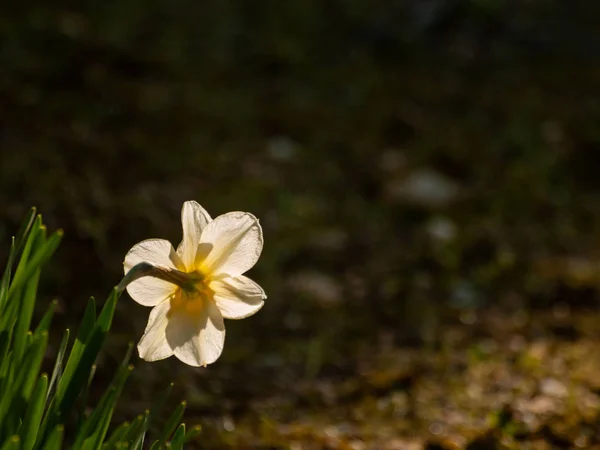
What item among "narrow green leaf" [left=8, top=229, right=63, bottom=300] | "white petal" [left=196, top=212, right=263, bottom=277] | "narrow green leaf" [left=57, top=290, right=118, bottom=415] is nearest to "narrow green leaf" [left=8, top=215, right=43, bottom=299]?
"narrow green leaf" [left=8, top=229, right=63, bottom=300]

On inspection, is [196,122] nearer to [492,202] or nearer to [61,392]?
[492,202]

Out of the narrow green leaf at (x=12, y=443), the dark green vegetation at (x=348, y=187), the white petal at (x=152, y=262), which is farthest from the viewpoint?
the dark green vegetation at (x=348, y=187)

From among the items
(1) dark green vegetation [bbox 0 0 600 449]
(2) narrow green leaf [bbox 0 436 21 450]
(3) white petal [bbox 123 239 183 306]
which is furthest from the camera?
(1) dark green vegetation [bbox 0 0 600 449]

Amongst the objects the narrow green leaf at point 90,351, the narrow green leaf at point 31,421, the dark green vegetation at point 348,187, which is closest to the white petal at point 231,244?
the narrow green leaf at point 90,351

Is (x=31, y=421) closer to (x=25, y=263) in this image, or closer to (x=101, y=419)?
(x=101, y=419)

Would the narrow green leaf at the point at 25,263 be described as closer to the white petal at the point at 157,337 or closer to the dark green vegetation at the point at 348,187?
the white petal at the point at 157,337

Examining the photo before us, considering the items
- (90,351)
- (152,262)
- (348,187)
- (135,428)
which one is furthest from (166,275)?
(348,187)

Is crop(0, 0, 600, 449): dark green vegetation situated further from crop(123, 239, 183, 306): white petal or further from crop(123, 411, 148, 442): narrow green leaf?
crop(123, 239, 183, 306): white petal

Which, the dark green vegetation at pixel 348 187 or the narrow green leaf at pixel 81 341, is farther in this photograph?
the dark green vegetation at pixel 348 187

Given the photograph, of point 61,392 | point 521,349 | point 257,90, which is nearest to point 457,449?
point 521,349
